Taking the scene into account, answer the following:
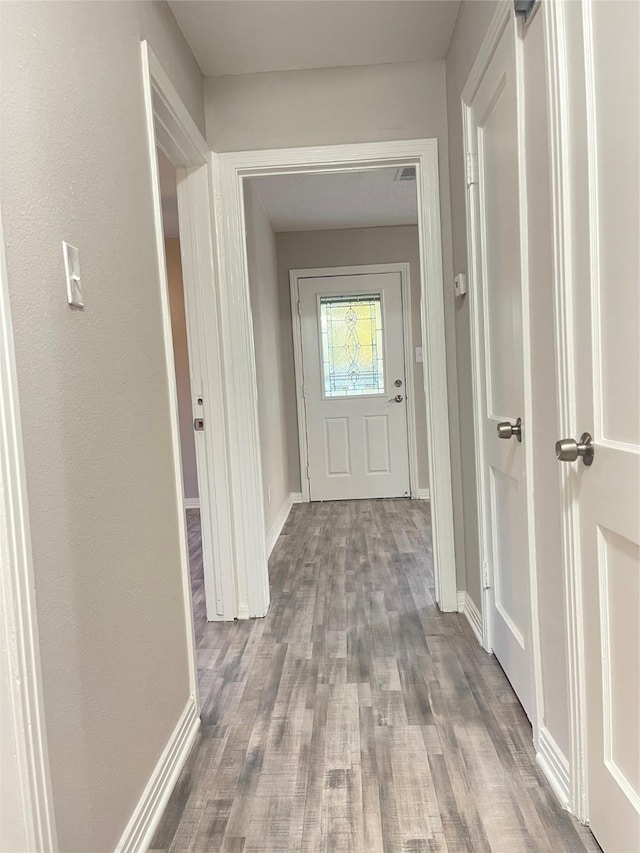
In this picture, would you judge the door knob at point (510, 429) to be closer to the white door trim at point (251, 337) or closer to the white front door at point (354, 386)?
the white door trim at point (251, 337)

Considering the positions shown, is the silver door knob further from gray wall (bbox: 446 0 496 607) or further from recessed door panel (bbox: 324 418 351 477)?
recessed door panel (bbox: 324 418 351 477)

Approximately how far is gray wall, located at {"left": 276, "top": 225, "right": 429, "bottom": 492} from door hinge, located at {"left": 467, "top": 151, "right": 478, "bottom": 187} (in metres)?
2.79

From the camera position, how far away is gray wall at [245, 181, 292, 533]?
3449 millimetres

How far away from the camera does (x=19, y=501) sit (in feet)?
2.80

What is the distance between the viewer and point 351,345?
4.84m

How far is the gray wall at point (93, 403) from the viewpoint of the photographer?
37.0 inches

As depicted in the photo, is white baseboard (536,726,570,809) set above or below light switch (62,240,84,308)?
below

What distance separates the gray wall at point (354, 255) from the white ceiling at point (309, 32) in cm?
246

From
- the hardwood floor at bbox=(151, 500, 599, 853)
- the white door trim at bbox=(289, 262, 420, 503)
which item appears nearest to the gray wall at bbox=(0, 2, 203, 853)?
the hardwood floor at bbox=(151, 500, 599, 853)

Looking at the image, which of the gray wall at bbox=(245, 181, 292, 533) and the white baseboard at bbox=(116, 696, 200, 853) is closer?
the white baseboard at bbox=(116, 696, 200, 853)

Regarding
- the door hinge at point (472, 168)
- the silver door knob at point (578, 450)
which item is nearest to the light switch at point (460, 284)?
the door hinge at point (472, 168)

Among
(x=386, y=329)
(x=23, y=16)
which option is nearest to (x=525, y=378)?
(x=23, y=16)

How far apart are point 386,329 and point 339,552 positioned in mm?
2154

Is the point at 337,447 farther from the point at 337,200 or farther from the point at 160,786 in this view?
the point at 160,786
